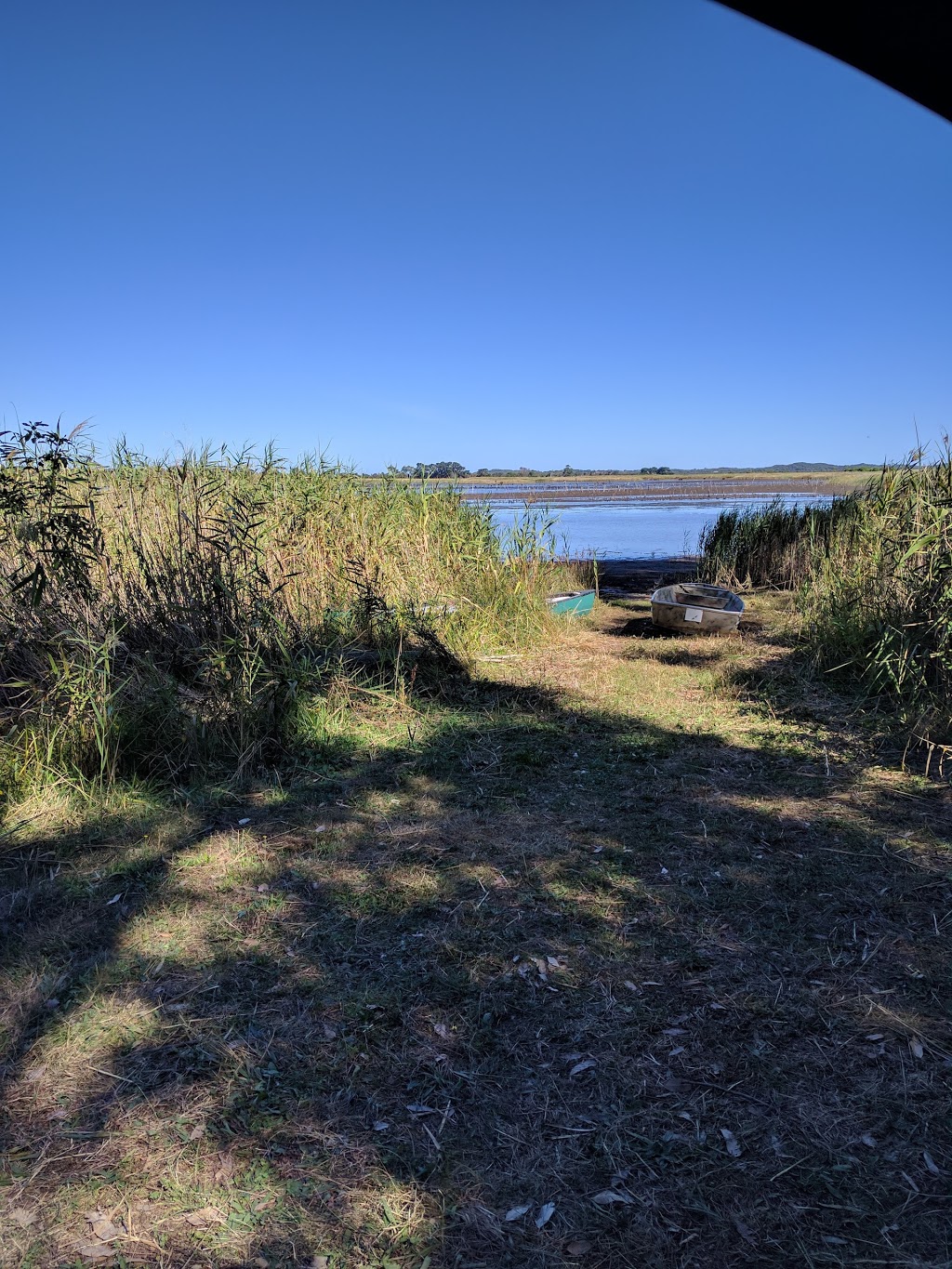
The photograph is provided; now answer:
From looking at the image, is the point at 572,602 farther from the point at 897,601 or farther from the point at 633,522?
the point at 633,522

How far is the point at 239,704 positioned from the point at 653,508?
39936 millimetres

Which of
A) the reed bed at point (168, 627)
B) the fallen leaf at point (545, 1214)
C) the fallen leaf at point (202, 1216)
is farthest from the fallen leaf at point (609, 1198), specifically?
the reed bed at point (168, 627)

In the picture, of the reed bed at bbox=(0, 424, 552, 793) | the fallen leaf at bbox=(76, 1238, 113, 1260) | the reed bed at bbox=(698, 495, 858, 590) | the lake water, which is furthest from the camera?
the lake water

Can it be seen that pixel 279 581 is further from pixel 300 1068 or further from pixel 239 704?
pixel 300 1068

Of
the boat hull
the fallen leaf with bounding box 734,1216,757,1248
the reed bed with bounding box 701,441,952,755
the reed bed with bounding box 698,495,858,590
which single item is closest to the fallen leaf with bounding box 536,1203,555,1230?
the fallen leaf with bounding box 734,1216,757,1248

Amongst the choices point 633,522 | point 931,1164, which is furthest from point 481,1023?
point 633,522

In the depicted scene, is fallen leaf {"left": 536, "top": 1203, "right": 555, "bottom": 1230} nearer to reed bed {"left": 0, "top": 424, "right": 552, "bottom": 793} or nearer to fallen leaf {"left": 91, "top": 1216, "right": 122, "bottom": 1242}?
fallen leaf {"left": 91, "top": 1216, "right": 122, "bottom": 1242}

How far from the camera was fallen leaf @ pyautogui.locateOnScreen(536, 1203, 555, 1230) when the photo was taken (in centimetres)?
189

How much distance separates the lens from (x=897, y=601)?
21.2ft

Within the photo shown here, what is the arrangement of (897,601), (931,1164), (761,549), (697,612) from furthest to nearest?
(761,549), (697,612), (897,601), (931,1164)

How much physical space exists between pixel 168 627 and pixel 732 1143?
15.1 feet

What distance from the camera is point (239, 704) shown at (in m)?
5.10

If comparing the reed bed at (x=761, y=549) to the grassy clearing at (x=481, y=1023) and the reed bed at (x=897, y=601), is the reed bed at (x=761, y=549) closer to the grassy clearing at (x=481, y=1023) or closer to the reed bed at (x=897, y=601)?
the reed bed at (x=897, y=601)

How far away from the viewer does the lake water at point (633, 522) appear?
76.8 feet
